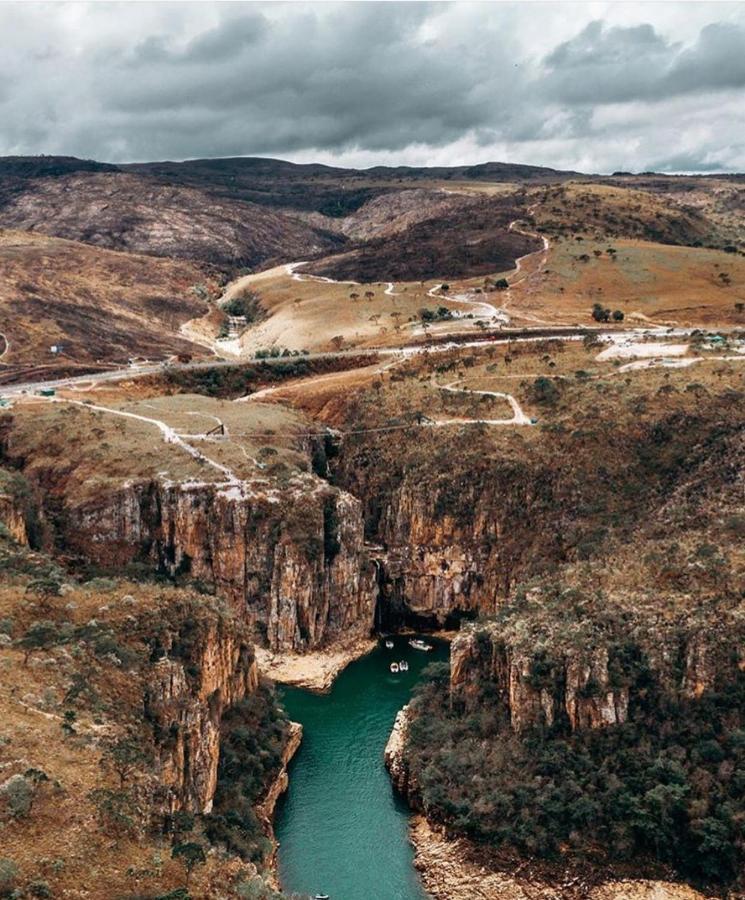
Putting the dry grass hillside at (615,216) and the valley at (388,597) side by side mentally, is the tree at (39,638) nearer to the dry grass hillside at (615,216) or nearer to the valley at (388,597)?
the valley at (388,597)

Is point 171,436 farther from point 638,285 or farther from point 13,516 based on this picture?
point 638,285

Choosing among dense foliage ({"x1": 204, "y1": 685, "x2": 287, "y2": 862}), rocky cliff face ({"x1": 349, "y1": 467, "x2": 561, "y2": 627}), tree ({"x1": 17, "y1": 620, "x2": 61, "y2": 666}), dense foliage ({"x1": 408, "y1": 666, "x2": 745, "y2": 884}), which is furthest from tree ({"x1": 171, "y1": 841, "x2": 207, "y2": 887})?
rocky cliff face ({"x1": 349, "y1": 467, "x2": 561, "y2": 627})

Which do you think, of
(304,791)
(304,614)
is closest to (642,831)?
(304,791)

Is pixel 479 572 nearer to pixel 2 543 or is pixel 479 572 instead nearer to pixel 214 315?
pixel 2 543

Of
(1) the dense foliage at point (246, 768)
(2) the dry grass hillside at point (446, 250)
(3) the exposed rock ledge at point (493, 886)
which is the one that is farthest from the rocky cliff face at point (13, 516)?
(2) the dry grass hillside at point (446, 250)

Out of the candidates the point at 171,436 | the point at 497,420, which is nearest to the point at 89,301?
the point at 171,436
